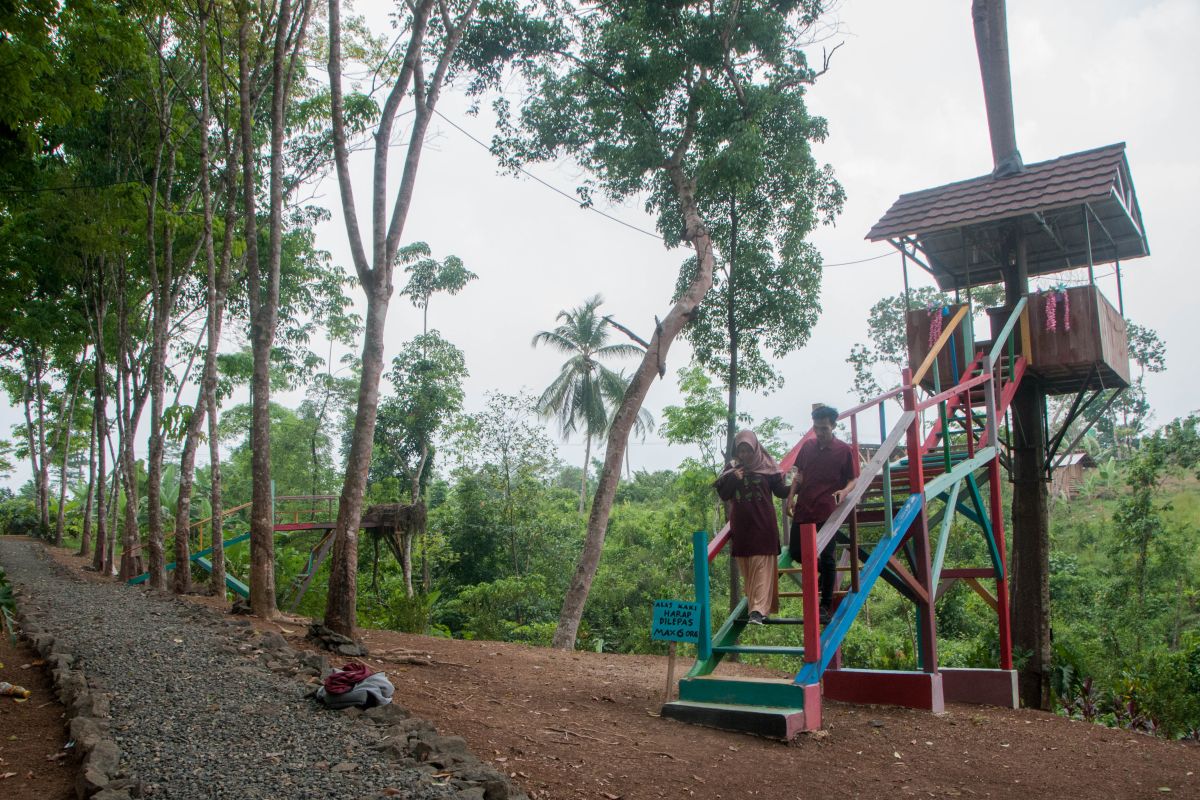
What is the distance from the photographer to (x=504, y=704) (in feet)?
20.6

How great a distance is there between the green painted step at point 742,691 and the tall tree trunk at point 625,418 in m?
5.08

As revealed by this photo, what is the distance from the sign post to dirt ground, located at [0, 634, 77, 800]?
11.8 feet

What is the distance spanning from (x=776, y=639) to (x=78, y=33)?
1416 centimetres

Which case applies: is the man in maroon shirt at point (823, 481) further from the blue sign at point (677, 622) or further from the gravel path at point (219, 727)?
the gravel path at point (219, 727)

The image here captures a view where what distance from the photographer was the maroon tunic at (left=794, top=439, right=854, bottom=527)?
21.3ft

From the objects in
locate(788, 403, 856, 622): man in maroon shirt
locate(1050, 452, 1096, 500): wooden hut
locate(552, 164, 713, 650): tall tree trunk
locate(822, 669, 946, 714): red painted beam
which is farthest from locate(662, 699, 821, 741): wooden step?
locate(1050, 452, 1096, 500): wooden hut

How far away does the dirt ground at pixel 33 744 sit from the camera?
13.7ft

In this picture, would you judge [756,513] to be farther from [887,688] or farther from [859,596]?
[887,688]

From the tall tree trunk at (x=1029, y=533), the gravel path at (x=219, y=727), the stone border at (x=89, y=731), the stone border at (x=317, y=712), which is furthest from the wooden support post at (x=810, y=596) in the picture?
the tall tree trunk at (x=1029, y=533)

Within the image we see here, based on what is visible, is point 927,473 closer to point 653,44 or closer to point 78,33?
point 653,44

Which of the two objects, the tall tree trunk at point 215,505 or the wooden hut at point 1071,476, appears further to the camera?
the wooden hut at point 1071,476

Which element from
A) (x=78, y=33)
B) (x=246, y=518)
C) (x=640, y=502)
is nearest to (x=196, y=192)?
(x=78, y=33)

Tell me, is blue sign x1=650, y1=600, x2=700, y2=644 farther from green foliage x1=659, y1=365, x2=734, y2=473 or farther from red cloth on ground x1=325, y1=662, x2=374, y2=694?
green foliage x1=659, y1=365, x2=734, y2=473

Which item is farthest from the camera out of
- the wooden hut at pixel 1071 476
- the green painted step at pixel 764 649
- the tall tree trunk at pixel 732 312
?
the wooden hut at pixel 1071 476
